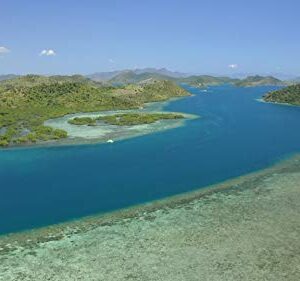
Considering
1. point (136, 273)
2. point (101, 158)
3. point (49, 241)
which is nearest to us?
point (136, 273)

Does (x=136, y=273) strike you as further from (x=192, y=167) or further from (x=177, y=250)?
(x=192, y=167)

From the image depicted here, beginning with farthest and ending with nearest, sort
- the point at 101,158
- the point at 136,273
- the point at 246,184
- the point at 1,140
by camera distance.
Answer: the point at 1,140, the point at 101,158, the point at 246,184, the point at 136,273

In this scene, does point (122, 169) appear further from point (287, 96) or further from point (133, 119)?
point (287, 96)

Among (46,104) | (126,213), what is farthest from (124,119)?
(126,213)

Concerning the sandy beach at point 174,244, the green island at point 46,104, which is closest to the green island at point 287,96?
the green island at point 46,104

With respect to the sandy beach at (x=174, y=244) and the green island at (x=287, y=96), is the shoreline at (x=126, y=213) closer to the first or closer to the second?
the sandy beach at (x=174, y=244)

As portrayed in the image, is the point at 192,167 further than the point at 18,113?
No

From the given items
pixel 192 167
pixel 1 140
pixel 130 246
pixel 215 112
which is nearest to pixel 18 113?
pixel 1 140
